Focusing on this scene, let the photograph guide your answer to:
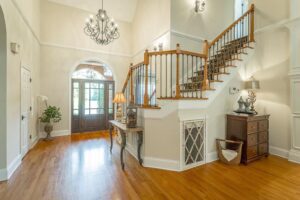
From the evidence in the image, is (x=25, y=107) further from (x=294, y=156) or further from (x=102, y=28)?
(x=294, y=156)

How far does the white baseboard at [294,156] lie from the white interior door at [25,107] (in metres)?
5.95

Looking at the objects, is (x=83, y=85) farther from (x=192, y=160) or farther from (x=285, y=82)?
(x=285, y=82)

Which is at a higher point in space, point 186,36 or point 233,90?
point 186,36

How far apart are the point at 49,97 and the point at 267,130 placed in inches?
259

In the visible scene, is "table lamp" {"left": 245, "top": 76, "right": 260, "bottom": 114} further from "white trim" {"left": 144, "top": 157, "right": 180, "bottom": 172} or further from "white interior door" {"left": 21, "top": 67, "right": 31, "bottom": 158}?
"white interior door" {"left": 21, "top": 67, "right": 31, "bottom": 158}

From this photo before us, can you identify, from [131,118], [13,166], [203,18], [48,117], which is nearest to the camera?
[13,166]

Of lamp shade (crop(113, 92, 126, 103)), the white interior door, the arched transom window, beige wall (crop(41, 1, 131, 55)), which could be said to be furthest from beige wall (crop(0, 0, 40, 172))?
the arched transom window

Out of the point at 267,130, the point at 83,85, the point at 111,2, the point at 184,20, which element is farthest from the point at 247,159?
the point at 111,2

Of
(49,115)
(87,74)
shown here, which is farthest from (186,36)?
(49,115)

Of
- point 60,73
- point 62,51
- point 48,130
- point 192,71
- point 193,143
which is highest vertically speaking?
point 62,51

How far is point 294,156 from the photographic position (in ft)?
11.3

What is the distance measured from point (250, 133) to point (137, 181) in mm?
2512

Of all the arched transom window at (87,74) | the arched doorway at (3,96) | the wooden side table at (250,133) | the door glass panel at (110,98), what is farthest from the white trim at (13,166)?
the wooden side table at (250,133)

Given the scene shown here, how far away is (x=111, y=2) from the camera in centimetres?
641
